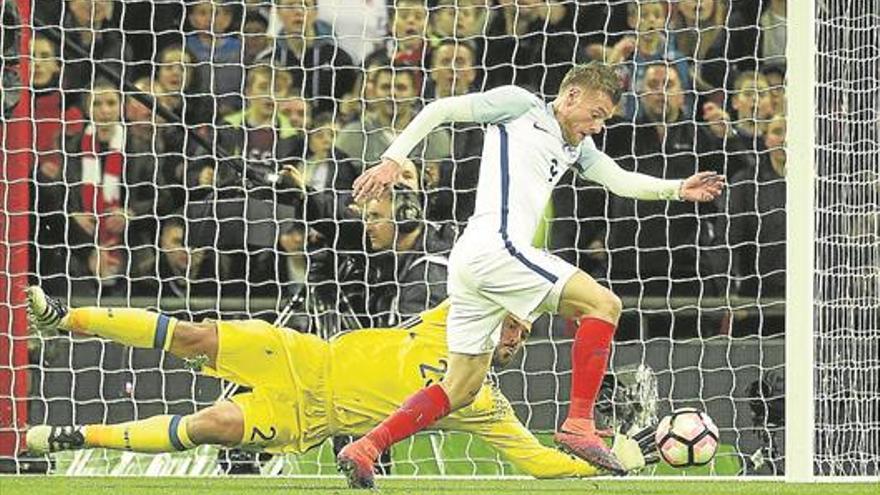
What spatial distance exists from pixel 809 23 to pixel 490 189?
6.95 ft

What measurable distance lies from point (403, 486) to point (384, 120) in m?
2.85

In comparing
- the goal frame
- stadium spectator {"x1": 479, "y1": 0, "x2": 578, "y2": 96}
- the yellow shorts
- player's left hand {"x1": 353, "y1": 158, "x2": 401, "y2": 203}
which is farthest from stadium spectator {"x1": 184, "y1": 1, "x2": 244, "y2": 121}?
player's left hand {"x1": 353, "y1": 158, "x2": 401, "y2": 203}

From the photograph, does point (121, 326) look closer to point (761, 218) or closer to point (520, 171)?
point (520, 171)

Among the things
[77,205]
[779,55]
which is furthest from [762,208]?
[77,205]

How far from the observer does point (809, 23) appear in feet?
33.1

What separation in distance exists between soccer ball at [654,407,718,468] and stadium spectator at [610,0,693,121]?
2.57 metres

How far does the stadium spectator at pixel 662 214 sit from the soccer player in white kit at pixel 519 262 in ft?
8.42

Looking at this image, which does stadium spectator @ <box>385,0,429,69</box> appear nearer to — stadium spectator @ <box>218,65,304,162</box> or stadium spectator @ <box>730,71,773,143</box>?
stadium spectator @ <box>218,65,304,162</box>

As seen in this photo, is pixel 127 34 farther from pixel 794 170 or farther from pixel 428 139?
pixel 794 170

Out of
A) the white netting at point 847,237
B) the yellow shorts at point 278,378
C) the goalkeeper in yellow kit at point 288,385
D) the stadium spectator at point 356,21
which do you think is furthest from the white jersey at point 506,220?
the stadium spectator at point 356,21

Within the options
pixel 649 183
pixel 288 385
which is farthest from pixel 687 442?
pixel 288 385

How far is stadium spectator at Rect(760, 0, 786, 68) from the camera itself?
11797 millimetres

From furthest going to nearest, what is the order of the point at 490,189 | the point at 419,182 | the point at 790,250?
the point at 419,182
the point at 790,250
the point at 490,189

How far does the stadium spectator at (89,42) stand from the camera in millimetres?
11695
